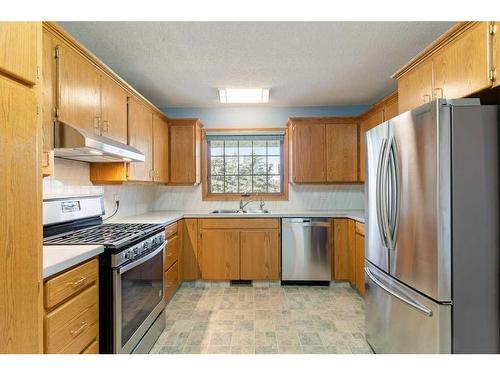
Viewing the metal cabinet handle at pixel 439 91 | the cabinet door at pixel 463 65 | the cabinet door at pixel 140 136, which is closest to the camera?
the cabinet door at pixel 463 65

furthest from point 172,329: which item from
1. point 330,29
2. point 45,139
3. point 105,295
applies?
point 330,29

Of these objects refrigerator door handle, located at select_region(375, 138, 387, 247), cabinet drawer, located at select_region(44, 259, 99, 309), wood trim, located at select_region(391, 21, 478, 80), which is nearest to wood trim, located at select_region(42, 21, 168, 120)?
cabinet drawer, located at select_region(44, 259, 99, 309)

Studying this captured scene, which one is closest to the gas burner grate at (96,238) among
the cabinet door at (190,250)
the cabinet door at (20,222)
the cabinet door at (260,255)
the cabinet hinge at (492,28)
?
the cabinet door at (20,222)

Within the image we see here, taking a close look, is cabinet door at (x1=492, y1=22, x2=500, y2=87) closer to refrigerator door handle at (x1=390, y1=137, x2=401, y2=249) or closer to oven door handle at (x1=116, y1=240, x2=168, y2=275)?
refrigerator door handle at (x1=390, y1=137, x2=401, y2=249)

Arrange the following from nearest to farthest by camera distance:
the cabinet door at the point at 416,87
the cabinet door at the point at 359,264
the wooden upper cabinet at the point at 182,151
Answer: the cabinet door at the point at 416,87
the cabinet door at the point at 359,264
the wooden upper cabinet at the point at 182,151

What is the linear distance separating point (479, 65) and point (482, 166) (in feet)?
1.82

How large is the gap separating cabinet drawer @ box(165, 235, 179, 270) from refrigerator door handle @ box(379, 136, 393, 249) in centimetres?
212

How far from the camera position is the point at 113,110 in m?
2.32

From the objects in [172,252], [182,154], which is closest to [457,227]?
[172,252]

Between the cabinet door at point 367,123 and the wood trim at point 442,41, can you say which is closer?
the wood trim at point 442,41

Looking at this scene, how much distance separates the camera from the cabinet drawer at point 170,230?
2.93 m

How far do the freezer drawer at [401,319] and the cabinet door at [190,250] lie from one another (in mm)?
2100

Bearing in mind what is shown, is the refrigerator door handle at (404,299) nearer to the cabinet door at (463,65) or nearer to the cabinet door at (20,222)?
the cabinet door at (463,65)

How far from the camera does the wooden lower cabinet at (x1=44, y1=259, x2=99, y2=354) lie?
119 cm
